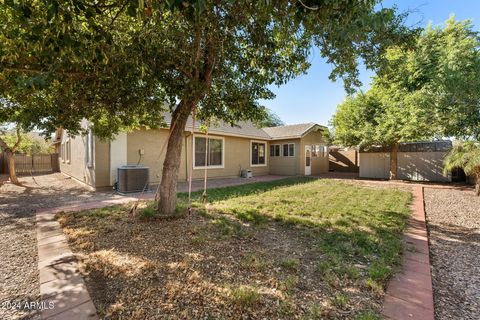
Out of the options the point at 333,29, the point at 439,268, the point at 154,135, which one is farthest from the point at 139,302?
the point at 154,135

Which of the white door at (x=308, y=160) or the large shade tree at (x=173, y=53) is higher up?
the large shade tree at (x=173, y=53)

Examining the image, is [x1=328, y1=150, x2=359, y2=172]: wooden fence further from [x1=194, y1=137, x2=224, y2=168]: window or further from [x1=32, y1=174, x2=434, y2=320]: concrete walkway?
[x1=32, y1=174, x2=434, y2=320]: concrete walkway

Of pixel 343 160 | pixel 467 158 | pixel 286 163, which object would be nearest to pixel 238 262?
pixel 467 158

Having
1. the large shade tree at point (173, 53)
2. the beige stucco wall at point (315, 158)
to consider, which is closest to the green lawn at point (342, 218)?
the large shade tree at point (173, 53)

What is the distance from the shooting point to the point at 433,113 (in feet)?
26.2

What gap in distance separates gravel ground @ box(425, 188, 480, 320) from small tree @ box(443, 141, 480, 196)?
168 cm

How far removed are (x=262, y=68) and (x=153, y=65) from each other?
204 centimetres

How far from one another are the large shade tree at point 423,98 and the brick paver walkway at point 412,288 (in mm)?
3167

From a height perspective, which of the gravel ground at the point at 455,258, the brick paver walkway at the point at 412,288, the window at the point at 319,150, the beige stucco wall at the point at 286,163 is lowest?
the gravel ground at the point at 455,258

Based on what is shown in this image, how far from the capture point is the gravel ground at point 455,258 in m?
2.42

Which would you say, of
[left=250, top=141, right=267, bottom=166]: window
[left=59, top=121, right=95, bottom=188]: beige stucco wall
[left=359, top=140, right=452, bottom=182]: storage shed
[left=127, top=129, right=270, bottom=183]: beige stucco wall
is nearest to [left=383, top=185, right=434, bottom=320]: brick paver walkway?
[left=127, top=129, right=270, bottom=183]: beige stucco wall

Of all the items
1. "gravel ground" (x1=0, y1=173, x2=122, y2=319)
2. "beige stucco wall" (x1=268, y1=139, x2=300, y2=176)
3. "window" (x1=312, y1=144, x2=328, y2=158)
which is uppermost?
"window" (x1=312, y1=144, x2=328, y2=158)

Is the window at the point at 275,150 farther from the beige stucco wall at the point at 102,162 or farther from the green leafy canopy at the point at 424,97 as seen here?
the beige stucco wall at the point at 102,162

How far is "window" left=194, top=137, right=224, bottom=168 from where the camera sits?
11.6 metres
